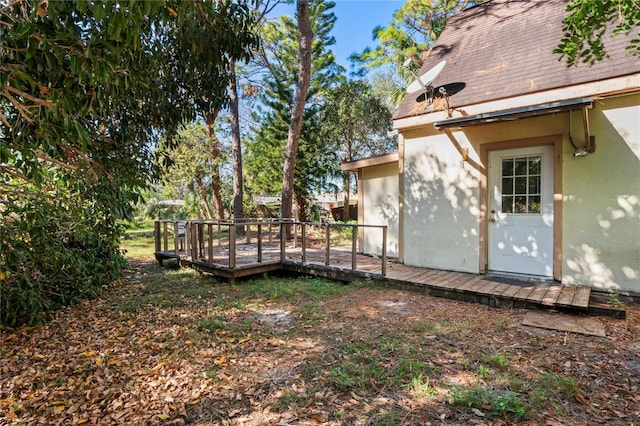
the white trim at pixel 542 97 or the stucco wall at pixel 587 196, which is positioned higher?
the white trim at pixel 542 97

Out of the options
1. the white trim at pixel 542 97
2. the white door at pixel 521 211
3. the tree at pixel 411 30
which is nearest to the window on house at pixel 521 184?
the white door at pixel 521 211

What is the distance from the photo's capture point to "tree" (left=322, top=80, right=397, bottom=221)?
15109 mm

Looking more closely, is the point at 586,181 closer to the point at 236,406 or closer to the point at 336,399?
the point at 336,399

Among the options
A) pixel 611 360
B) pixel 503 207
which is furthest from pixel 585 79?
pixel 611 360

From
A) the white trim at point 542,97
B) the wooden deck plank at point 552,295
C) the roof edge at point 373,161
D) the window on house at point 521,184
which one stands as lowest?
the wooden deck plank at point 552,295

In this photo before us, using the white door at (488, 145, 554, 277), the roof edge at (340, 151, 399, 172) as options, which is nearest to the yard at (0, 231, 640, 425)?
the white door at (488, 145, 554, 277)

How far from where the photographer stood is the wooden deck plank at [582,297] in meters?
3.93

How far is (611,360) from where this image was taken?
290 cm

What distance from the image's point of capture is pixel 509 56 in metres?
6.01

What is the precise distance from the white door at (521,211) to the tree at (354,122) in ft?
31.6

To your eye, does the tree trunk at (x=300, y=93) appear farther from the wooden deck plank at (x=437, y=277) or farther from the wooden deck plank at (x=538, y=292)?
the wooden deck plank at (x=538, y=292)

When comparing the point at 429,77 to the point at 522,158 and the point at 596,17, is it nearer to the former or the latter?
the point at 522,158

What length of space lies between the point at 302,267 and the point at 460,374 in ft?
13.0

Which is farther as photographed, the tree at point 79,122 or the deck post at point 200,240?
the deck post at point 200,240
